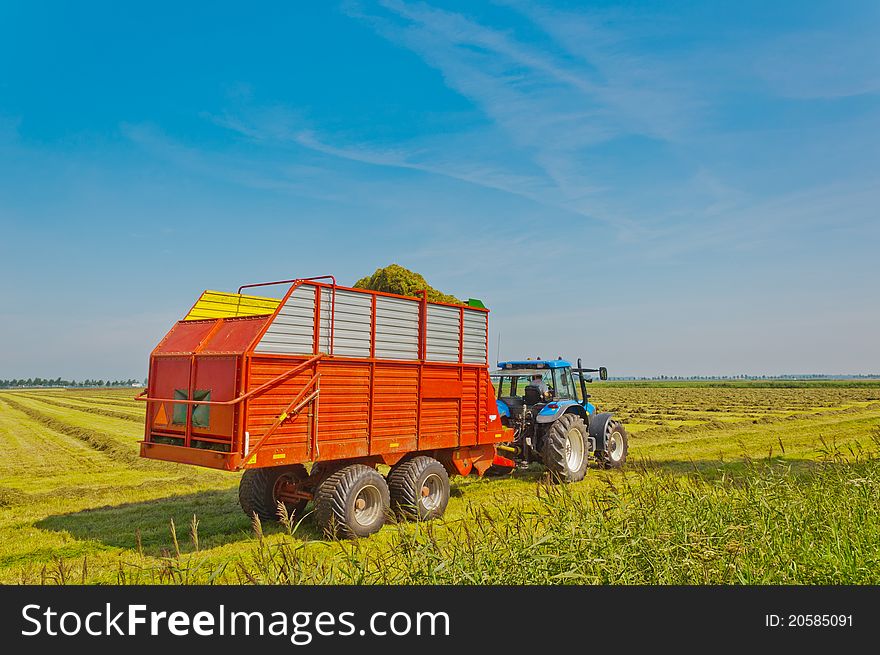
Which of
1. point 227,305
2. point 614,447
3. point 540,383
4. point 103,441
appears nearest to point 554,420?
point 540,383

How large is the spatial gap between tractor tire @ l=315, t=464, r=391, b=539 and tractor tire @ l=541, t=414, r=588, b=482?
161 inches

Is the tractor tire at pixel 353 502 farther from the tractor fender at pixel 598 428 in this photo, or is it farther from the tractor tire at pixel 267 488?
the tractor fender at pixel 598 428

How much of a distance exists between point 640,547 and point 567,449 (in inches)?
307

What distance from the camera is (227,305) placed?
8.84 m

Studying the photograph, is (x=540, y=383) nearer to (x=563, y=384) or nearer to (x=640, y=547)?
(x=563, y=384)

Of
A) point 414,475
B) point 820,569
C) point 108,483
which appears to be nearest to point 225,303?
point 414,475

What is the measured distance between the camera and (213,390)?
7.39 metres

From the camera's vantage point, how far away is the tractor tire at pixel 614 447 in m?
13.4

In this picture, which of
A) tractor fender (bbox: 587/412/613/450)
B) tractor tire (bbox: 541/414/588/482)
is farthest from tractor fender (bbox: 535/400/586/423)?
tractor fender (bbox: 587/412/613/450)

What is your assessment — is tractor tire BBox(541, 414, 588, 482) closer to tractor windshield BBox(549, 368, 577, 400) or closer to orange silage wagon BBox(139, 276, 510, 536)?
tractor windshield BBox(549, 368, 577, 400)

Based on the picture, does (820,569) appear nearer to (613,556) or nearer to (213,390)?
(613,556)

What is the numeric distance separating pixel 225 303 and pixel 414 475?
3.61 metres

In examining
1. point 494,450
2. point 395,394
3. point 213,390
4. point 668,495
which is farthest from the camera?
point 494,450

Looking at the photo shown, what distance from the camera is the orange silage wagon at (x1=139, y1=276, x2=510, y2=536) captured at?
284 inches
